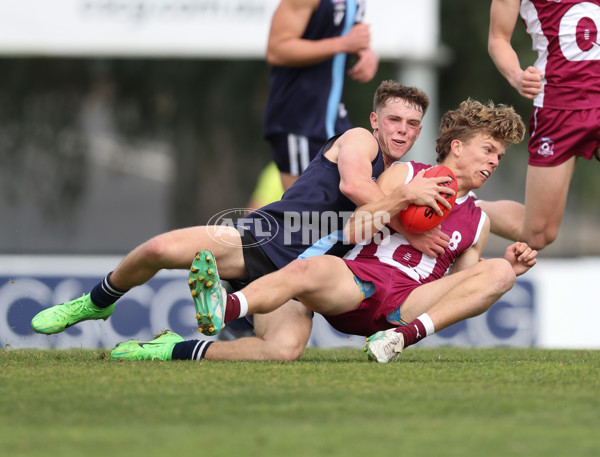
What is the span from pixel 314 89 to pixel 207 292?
264 cm

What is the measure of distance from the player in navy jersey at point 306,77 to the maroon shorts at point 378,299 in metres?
1.73

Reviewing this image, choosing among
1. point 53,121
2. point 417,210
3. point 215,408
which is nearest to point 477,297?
point 417,210

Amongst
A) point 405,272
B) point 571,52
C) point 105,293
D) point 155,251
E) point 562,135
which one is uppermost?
point 571,52

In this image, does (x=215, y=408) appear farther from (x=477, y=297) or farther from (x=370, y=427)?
(x=477, y=297)

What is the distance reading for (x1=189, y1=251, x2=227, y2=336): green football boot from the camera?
443 centimetres

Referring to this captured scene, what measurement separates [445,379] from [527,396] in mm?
493

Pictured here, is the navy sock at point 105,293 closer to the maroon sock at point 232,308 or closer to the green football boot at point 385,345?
the maroon sock at point 232,308

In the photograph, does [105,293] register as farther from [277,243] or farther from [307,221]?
[307,221]

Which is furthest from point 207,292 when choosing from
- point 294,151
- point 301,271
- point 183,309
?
point 183,309

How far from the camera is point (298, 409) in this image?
141 inches

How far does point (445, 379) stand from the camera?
4.29 m

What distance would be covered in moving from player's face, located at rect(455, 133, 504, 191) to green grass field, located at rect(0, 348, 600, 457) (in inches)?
37.2

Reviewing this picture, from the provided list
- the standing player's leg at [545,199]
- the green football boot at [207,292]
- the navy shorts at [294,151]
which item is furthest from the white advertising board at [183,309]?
the green football boot at [207,292]

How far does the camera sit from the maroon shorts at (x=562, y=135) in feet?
18.6
